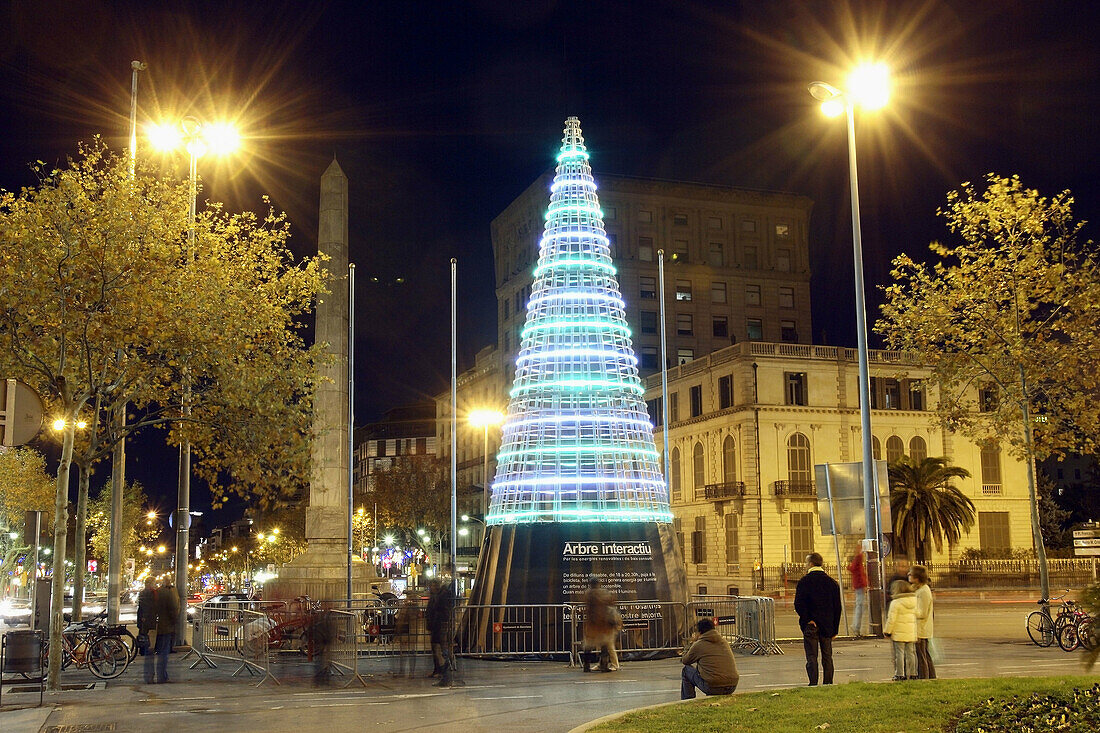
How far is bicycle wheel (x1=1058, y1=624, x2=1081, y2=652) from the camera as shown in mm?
20969

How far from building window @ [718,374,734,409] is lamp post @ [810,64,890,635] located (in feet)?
115

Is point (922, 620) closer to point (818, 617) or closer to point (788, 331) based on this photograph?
point (818, 617)

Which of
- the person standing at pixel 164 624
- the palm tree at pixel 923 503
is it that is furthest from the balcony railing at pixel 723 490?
the person standing at pixel 164 624

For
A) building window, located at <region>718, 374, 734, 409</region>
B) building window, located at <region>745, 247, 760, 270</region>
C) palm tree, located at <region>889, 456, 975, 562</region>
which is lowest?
palm tree, located at <region>889, 456, 975, 562</region>

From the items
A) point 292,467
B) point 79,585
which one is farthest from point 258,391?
point 79,585

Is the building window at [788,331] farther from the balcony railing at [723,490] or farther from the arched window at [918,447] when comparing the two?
the balcony railing at [723,490]

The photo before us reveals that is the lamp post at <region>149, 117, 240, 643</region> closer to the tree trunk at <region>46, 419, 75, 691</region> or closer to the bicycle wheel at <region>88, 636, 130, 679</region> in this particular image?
the bicycle wheel at <region>88, 636, 130, 679</region>

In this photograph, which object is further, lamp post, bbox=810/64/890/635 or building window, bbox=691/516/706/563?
building window, bbox=691/516/706/563

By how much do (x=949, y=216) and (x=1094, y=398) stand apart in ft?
17.6

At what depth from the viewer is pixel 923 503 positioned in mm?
52125

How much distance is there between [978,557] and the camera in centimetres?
5766

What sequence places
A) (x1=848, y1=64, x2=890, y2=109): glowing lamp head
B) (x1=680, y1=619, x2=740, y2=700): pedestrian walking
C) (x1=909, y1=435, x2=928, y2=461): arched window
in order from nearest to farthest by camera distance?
(x1=680, y1=619, x2=740, y2=700): pedestrian walking < (x1=848, y1=64, x2=890, y2=109): glowing lamp head < (x1=909, y1=435, x2=928, y2=461): arched window

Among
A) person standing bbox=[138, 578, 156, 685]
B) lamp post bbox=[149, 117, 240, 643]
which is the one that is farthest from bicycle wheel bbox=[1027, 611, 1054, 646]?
lamp post bbox=[149, 117, 240, 643]

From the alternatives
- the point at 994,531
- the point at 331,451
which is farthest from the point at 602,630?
the point at 994,531
